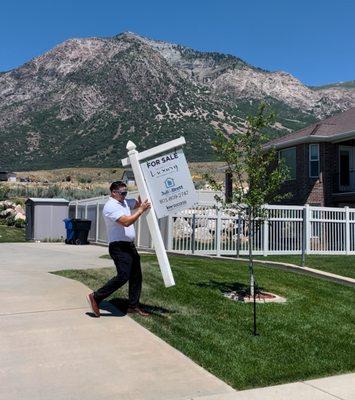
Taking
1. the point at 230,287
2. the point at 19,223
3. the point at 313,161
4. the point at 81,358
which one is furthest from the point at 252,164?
the point at 19,223

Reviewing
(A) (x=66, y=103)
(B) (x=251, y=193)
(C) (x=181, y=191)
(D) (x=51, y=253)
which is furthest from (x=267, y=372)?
(A) (x=66, y=103)

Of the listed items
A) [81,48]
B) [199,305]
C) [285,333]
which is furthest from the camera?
[81,48]

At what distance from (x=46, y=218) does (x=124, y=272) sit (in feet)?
58.6

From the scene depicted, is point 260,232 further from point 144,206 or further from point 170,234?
point 144,206

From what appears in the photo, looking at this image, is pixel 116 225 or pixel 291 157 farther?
pixel 291 157

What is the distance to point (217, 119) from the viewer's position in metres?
124

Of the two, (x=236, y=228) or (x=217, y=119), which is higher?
(x=217, y=119)

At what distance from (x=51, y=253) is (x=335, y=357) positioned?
36.7 feet

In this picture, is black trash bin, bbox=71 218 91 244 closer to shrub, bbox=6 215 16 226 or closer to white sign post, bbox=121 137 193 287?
shrub, bbox=6 215 16 226

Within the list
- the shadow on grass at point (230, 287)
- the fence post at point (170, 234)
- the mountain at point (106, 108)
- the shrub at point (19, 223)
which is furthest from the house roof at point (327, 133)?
the mountain at point (106, 108)

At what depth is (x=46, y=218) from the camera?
2466 cm

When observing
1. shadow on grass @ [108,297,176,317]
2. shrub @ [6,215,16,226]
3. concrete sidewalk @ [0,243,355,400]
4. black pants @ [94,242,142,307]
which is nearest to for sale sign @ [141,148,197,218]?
black pants @ [94,242,142,307]

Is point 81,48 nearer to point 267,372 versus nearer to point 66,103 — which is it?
point 66,103

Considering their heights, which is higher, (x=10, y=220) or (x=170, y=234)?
(x=10, y=220)
